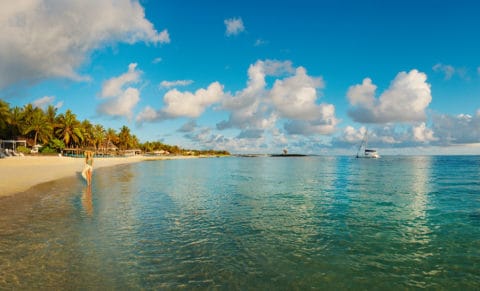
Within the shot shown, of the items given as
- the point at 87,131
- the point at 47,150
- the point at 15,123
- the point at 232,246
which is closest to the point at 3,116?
the point at 15,123

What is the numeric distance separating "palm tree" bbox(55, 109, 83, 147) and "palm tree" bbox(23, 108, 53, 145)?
281 inches

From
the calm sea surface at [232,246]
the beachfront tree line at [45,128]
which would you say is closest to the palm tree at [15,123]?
the beachfront tree line at [45,128]

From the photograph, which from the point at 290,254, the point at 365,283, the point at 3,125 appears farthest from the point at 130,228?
the point at 3,125

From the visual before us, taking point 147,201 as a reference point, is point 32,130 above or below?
above

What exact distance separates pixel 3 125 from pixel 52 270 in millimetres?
89157

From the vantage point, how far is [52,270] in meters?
8.09

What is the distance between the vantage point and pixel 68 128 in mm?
96312

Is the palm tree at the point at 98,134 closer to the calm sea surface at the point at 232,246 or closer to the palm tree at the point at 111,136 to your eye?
the palm tree at the point at 111,136

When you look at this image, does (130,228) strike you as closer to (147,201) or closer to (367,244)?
(147,201)

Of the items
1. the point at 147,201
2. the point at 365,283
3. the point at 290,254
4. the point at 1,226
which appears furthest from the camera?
the point at 147,201

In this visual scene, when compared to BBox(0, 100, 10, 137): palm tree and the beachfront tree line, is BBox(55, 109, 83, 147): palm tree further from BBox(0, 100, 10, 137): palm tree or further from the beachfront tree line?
BBox(0, 100, 10, 137): palm tree

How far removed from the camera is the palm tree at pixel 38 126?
8338 cm

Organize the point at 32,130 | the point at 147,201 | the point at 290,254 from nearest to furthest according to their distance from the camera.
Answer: the point at 290,254 → the point at 147,201 → the point at 32,130

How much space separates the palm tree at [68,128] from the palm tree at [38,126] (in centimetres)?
714
